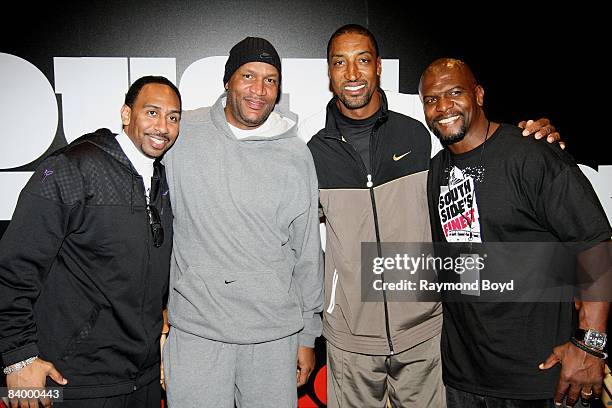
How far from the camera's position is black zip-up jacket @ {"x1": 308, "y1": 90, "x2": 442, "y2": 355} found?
213 cm

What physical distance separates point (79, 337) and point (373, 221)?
3.91 feet

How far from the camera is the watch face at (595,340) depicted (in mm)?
1761

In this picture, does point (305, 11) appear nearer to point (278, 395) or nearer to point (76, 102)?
point (76, 102)

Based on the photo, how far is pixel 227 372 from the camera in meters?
2.00

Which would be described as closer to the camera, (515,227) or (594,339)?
(594,339)

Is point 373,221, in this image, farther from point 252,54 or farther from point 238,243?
point 252,54

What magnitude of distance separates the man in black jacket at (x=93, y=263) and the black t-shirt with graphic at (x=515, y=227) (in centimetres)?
117

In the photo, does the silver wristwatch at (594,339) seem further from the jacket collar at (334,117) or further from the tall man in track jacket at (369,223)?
the jacket collar at (334,117)

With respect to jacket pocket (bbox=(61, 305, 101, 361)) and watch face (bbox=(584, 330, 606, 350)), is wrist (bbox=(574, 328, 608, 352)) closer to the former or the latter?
watch face (bbox=(584, 330, 606, 350))

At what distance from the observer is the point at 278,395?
2.06m

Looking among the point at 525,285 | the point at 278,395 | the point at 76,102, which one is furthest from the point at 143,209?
the point at 525,285

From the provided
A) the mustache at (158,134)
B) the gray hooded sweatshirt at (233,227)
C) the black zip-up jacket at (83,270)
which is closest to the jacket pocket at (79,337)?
the black zip-up jacket at (83,270)

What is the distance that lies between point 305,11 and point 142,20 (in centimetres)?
88

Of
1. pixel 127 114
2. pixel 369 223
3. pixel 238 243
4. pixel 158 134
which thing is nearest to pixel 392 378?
pixel 369 223
